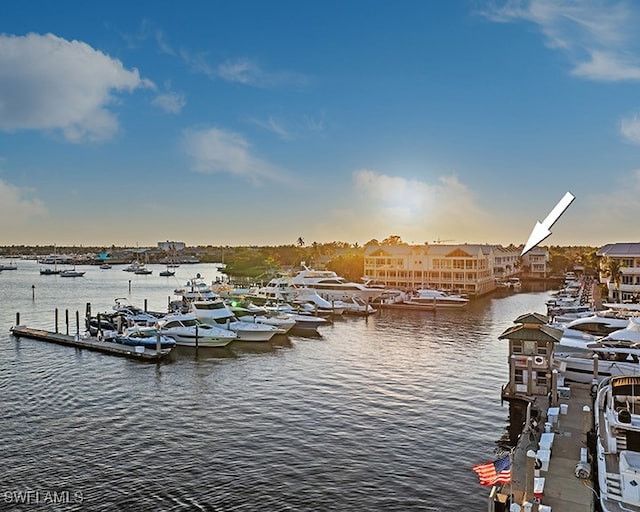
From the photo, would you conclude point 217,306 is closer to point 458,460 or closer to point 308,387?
point 308,387

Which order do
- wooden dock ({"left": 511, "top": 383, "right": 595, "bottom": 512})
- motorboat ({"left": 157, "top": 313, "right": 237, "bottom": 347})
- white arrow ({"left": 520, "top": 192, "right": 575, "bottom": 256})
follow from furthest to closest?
motorboat ({"left": 157, "top": 313, "right": 237, "bottom": 347}) → wooden dock ({"left": 511, "top": 383, "right": 595, "bottom": 512}) → white arrow ({"left": 520, "top": 192, "right": 575, "bottom": 256})

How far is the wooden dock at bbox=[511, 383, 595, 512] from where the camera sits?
13688mm

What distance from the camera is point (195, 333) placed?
134 feet

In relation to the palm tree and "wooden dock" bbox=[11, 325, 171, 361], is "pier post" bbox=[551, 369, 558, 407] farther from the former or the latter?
the palm tree

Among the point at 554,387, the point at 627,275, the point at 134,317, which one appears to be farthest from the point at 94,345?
the point at 627,275

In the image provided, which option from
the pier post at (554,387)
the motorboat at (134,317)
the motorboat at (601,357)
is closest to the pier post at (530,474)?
the pier post at (554,387)

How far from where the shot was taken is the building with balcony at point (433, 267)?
271 feet

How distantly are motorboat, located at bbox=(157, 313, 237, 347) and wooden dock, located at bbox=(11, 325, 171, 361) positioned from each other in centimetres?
274

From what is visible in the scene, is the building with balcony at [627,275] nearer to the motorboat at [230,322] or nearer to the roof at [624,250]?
the roof at [624,250]

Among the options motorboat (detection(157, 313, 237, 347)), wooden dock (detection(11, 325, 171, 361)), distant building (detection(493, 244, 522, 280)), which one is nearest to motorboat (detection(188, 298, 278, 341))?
motorboat (detection(157, 313, 237, 347))

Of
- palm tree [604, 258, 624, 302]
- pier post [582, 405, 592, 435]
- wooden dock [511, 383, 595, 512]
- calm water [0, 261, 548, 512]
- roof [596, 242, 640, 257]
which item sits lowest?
calm water [0, 261, 548, 512]

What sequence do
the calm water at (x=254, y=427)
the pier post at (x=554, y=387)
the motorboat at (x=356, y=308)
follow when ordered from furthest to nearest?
1. the motorboat at (x=356, y=308)
2. the pier post at (x=554, y=387)
3. the calm water at (x=254, y=427)

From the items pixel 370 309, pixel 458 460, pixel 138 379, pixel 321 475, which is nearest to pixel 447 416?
pixel 458 460

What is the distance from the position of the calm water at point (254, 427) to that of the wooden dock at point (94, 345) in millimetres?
959
